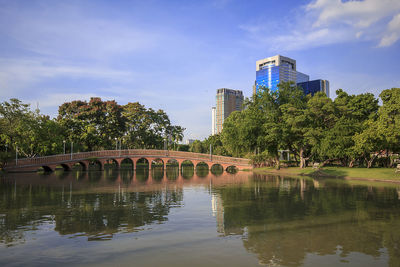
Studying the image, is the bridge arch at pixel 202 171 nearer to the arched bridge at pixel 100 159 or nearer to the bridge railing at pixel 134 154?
the arched bridge at pixel 100 159

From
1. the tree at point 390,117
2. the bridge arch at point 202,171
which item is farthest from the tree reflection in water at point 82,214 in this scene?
the bridge arch at point 202,171

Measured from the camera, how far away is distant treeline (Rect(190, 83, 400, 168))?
113 ft

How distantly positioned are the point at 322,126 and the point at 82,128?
151 feet

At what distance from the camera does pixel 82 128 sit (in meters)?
63.4

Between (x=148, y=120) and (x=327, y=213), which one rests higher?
(x=148, y=120)

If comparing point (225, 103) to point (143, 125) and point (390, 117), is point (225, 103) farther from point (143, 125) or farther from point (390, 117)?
point (390, 117)

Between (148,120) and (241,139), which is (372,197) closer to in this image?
(241,139)

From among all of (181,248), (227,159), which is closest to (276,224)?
(181,248)

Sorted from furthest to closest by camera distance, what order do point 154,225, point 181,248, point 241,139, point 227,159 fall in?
point 227,159, point 241,139, point 154,225, point 181,248

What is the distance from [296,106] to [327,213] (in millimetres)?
35533

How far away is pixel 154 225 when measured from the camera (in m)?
11.2

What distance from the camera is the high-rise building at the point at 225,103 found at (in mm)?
186762

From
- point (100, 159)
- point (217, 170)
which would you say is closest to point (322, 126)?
point (217, 170)

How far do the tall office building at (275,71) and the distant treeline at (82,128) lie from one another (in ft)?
272
